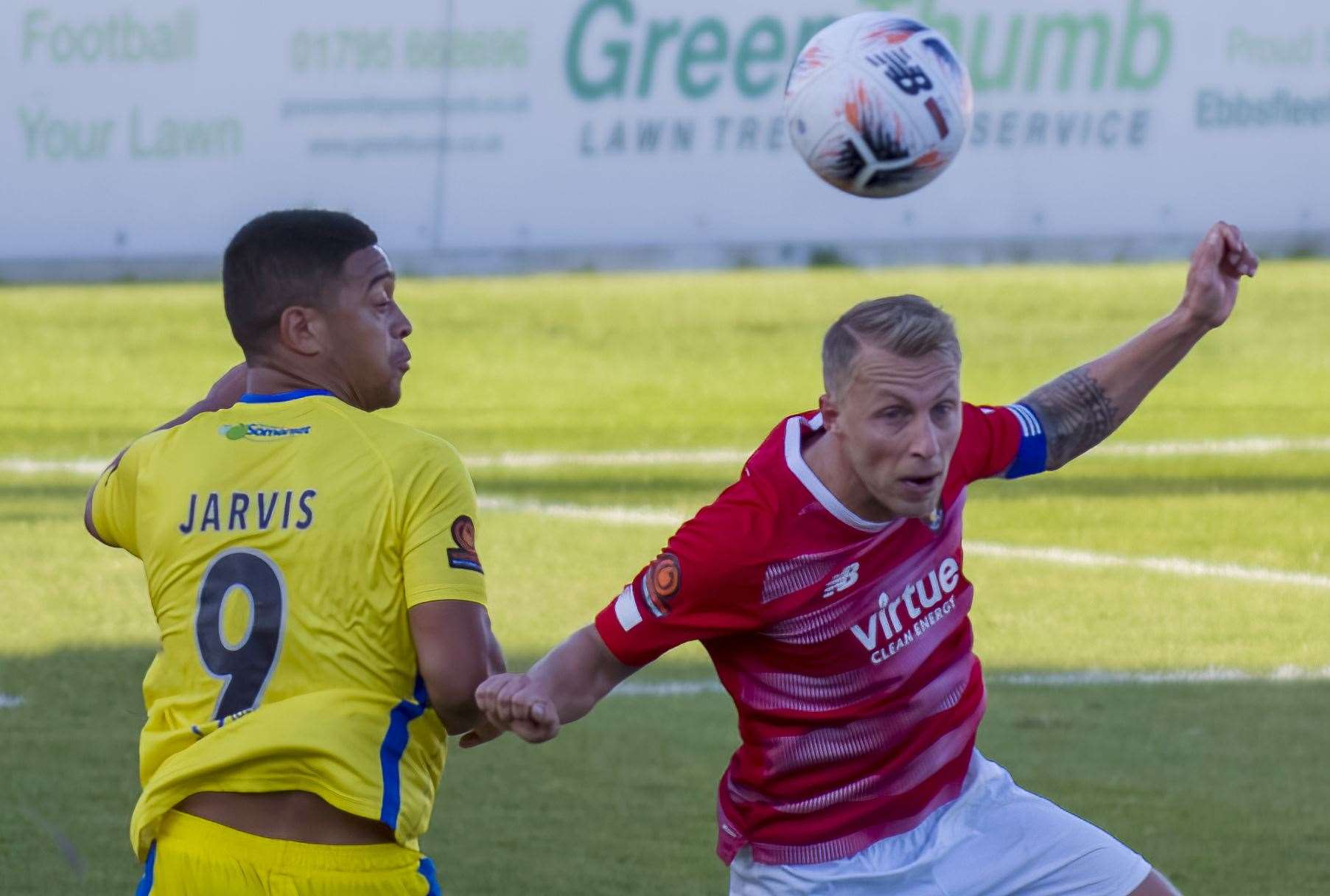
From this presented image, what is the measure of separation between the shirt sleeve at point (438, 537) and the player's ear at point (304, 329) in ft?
1.10

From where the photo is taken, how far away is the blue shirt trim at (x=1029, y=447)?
4816mm

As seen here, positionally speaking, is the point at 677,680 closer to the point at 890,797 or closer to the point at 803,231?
the point at 890,797

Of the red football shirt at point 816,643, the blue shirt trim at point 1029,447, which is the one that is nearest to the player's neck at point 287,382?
the red football shirt at point 816,643

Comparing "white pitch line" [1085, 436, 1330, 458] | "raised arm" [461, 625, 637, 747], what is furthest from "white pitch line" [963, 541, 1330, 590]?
"raised arm" [461, 625, 637, 747]

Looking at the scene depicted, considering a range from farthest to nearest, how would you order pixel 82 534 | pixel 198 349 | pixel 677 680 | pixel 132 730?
pixel 198 349
pixel 82 534
pixel 677 680
pixel 132 730

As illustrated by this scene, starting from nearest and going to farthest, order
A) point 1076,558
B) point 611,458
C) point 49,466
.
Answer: point 1076,558 < point 49,466 < point 611,458

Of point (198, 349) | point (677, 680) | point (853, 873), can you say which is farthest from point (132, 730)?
point (198, 349)

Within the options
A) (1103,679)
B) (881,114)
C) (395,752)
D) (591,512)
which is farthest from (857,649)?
(591,512)

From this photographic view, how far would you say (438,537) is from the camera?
388 centimetres

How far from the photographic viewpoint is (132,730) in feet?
24.9

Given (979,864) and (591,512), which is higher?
(979,864)

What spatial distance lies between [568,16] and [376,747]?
16374mm

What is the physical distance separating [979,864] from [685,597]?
2.65 ft

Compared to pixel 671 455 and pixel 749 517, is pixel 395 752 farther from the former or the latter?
pixel 671 455
